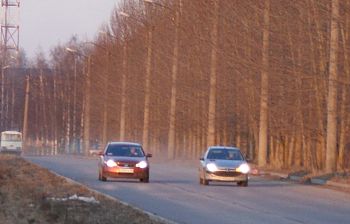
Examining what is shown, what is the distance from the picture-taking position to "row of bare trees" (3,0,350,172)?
50125mm

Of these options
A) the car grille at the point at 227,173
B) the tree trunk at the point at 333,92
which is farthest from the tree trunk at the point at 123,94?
the car grille at the point at 227,173

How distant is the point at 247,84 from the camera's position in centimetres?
6072

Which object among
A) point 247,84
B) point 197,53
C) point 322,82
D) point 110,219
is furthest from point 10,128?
point 110,219

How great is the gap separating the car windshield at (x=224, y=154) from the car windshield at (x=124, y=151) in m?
2.86

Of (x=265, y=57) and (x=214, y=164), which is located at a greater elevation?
(x=265, y=57)

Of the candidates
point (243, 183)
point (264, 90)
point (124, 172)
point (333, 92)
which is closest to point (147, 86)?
point (264, 90)

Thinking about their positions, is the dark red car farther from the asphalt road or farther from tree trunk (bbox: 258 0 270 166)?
tree trunk (bbox: 258 0 270 166)

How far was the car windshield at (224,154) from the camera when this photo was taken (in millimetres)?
42031

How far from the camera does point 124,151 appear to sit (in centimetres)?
4341

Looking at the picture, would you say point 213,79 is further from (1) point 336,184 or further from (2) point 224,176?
(2) point 224,176

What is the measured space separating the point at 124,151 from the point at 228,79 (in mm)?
23112

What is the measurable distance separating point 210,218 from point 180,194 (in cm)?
938

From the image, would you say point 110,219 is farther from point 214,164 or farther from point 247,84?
Result: point 247,84

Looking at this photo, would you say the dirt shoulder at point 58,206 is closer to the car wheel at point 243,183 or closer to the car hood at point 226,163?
the car hood at point 226,163
